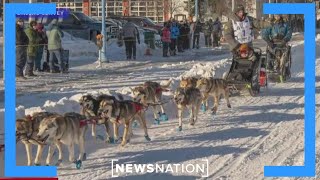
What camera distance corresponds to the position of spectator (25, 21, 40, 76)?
1480cm

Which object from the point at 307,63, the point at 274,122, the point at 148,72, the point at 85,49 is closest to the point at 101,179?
the point at 307,63

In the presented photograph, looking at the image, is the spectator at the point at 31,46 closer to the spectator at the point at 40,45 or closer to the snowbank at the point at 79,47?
the spectator at the point at 40,45

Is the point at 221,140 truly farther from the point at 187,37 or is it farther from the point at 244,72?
the point at 187,37

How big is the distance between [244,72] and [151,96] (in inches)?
124

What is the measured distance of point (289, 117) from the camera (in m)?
9.51

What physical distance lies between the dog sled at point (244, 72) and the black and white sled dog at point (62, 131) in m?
5.48

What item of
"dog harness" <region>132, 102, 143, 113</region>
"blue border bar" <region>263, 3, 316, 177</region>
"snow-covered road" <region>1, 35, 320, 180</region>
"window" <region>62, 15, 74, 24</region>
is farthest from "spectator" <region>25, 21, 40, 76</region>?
"window" <region>62, 15, 74, 24</region>

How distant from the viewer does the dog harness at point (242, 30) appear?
11.1m

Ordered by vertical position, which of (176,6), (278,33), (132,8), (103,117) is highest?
(176,6)

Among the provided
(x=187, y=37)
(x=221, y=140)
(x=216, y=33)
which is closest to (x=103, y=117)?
(x=221, y=140)

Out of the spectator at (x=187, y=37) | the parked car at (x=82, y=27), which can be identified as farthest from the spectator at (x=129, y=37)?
the parked car at (x=82, y=27)

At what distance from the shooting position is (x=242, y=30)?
440 inches

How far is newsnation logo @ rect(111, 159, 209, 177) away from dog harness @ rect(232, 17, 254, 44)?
16.3 ft

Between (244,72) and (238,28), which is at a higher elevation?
(238,28)
